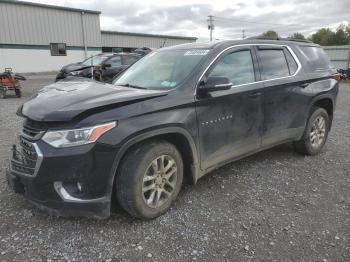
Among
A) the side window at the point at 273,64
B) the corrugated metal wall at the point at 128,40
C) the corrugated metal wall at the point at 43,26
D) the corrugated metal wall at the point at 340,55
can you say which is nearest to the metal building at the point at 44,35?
the corrugated metal wall at the point at 43,26

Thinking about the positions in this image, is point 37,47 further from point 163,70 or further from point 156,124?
point 156,124

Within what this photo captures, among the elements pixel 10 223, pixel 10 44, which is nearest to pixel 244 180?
pixel 10 223

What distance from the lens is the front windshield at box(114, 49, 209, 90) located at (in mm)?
3730

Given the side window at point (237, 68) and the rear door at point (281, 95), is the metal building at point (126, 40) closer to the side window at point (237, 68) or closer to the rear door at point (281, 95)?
the rear door at point (281, 95)

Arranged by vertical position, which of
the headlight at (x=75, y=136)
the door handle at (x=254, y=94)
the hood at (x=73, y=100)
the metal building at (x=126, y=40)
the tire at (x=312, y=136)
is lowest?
the tire at (x=312, y=136)

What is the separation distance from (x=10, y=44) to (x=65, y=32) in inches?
216

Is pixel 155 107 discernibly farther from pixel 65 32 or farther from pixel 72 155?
pixel 65 32

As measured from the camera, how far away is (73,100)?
3.05 metres

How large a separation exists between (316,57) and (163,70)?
2.80 m

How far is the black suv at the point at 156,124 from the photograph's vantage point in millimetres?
2875

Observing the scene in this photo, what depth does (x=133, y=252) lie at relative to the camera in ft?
9.46

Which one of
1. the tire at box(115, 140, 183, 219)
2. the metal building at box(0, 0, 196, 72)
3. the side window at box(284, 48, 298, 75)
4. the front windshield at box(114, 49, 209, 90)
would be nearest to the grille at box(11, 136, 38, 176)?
the tire at box(115, 140, 183, 219)

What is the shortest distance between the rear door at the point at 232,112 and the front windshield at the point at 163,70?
26cm

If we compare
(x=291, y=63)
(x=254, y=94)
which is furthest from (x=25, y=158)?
(x=291, y=63)
